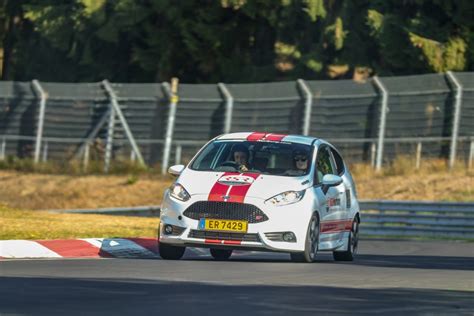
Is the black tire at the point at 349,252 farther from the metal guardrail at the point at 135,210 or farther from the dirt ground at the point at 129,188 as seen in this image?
the metal guardrail at the point at 135,210

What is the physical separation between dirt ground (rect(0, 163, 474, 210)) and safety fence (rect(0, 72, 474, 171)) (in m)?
0.61

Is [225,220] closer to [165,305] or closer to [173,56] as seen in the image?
[165,305]

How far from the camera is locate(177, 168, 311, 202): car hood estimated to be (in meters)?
15.4

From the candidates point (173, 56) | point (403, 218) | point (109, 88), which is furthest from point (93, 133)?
point (403, 218)

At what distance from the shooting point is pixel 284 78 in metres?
41.4

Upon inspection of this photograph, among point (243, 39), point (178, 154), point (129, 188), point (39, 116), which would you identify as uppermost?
point (243, 39)

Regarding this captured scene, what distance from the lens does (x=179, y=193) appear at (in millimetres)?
15711

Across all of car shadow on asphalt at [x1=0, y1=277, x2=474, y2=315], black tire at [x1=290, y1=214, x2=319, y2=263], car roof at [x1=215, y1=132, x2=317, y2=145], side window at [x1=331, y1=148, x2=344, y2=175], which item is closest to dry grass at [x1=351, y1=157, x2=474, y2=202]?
side window at [x1=331, y1=148, x2=344, y2=175]

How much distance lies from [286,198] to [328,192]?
3.82ft

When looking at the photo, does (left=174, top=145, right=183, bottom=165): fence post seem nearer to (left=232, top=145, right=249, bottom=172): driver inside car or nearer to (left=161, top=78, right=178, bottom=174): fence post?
(left=161, top=78, right=178, bottom=174): fence post

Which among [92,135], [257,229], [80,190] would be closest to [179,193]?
[257,229]

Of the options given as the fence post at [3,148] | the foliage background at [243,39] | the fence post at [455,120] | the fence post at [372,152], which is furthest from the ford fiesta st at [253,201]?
the fence post at [3,148]

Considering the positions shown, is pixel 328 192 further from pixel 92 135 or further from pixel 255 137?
pixel 92 135

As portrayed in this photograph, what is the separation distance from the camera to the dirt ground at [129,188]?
3159 centimetres
